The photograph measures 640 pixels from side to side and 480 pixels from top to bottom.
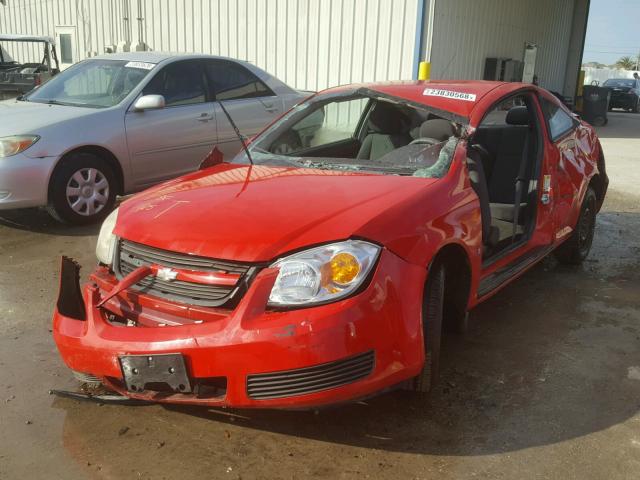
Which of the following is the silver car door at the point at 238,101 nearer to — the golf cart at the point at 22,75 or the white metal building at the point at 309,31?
the white metal building at the point at 309,31

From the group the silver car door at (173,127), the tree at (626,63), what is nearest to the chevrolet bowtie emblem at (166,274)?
the silver car door at (173,127)


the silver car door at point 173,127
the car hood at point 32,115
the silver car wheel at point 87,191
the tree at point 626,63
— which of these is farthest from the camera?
the tree at point 626,63

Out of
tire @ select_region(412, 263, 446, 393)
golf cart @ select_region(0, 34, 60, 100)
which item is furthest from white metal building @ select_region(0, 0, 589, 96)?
tire @ select_region(412, 263, 446, 393)

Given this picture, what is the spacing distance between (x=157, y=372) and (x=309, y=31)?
30.6 ft

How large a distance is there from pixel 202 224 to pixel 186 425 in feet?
2.88

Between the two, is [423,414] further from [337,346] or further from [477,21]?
[477,21]

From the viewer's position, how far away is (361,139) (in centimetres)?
418

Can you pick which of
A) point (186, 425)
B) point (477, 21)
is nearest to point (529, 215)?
point (186, 425)

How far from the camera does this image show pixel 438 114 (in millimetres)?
3543

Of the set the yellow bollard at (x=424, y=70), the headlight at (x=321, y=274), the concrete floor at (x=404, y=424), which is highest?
the yellow bollard at (x=424, y=70)

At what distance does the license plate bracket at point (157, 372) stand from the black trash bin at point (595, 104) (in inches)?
719

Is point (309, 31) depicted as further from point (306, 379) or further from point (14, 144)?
point (306, 379)

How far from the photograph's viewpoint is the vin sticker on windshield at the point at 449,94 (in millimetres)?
3572

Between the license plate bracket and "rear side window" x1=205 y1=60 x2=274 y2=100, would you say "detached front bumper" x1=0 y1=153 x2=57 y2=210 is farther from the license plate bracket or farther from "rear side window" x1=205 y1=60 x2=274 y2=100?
the license plate bracket
